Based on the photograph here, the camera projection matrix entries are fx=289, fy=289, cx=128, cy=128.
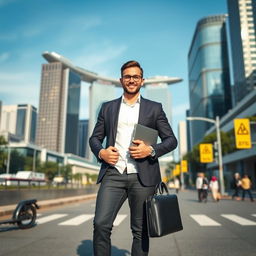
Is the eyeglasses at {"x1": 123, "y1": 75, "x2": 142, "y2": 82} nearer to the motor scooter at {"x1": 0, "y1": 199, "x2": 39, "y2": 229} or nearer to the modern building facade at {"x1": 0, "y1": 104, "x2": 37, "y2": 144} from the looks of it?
the motor scooter at {"x1": 0, "y1": 199, "x2": 39, "y2": 229}

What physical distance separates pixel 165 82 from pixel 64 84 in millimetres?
66313

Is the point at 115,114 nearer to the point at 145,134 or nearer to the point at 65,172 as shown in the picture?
the point at 145,134

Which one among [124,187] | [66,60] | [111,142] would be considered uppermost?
[66,60]

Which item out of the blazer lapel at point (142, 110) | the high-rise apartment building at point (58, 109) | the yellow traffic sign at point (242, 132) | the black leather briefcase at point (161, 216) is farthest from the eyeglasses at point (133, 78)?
the high-rise apartment building at point (58, 109)

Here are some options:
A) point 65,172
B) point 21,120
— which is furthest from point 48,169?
point 21,120

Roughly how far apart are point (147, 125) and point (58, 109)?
559 feet

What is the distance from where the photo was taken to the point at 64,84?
569 feet

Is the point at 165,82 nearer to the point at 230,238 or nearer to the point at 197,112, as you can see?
the point at 197,112

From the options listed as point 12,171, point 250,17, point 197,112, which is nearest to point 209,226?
point 12,171

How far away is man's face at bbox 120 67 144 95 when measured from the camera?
272 centimetres

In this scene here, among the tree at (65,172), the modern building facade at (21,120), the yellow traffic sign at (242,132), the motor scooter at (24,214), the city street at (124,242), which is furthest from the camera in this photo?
the modern building facade at (21,120)

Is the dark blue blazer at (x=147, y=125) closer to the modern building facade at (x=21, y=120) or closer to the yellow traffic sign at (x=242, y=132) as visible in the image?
the yellow traffic sign at (x=242, y=132)

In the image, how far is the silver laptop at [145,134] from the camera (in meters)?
2.46

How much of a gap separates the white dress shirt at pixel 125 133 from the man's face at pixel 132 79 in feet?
0.47
